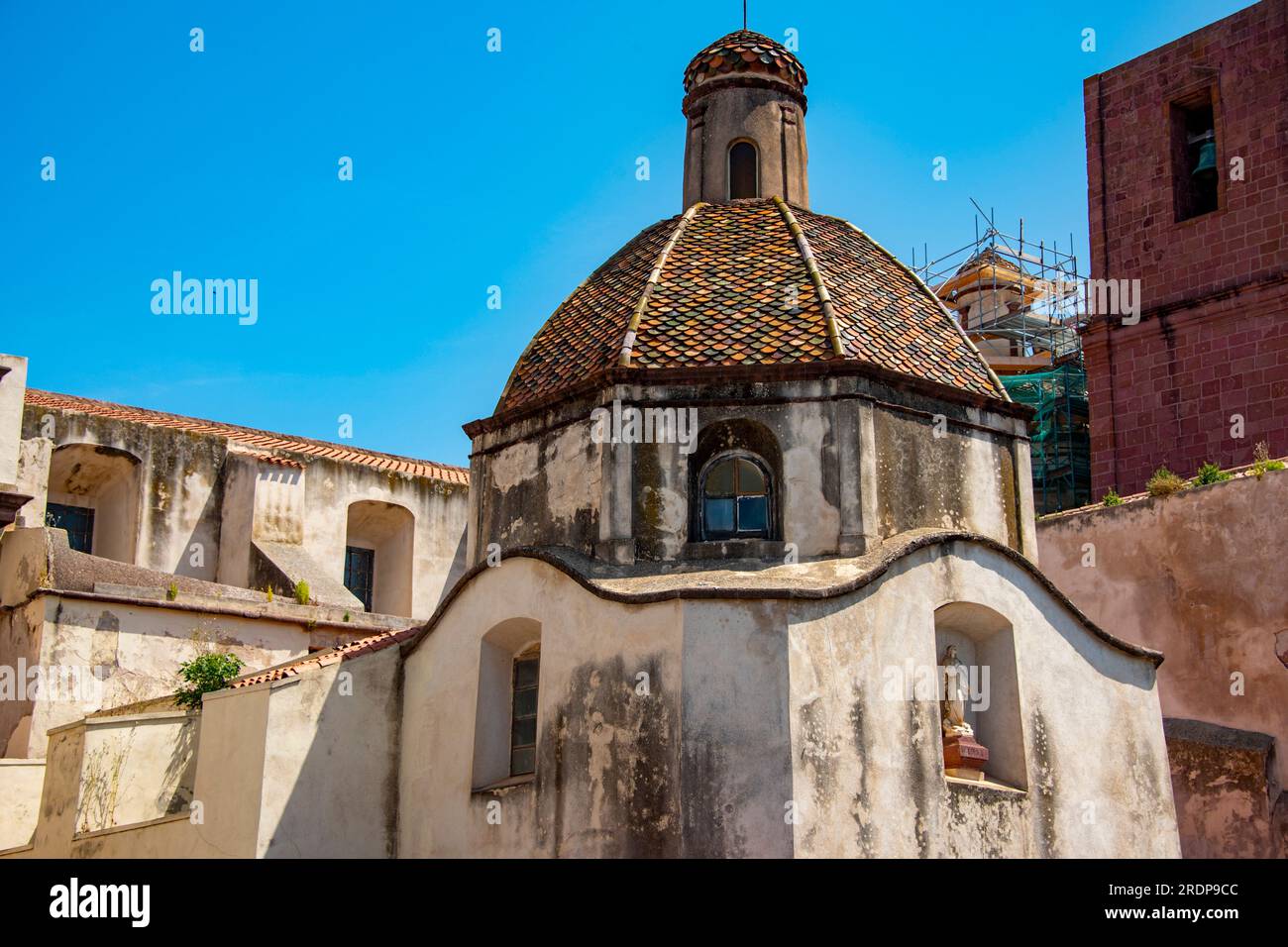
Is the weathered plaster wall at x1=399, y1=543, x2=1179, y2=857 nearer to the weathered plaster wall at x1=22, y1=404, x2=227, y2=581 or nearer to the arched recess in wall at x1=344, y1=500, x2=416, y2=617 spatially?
the weathered plaster wall at x1=22, y1=404, x2=227, y2=581

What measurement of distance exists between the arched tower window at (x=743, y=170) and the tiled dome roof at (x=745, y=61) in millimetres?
889

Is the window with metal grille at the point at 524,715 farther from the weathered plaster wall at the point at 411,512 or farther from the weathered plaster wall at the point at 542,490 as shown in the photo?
the weathered plaster wall at the point at 411,512

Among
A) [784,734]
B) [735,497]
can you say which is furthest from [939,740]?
[735,497]

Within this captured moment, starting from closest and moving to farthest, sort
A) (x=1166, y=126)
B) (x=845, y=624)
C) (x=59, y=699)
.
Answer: (x=845, y=624), (x=59, y=699), (x=1166, y=126)

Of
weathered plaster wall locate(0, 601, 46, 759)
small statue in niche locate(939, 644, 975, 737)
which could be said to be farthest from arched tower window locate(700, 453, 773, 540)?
weathered plaster wall locate(0, 601, 46, 759)

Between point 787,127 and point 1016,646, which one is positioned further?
point 787,127

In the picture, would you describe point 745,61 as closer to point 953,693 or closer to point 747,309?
point 747,309

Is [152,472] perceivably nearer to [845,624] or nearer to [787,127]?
[787,127]

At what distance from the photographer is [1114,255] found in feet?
82.3

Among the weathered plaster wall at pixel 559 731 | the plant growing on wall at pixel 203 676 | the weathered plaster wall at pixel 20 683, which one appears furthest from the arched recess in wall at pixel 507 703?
the weathered plaster wall at pixel 20 683

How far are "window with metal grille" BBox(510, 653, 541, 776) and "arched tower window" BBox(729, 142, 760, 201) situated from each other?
21.0 ft

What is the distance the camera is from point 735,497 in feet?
48.0
